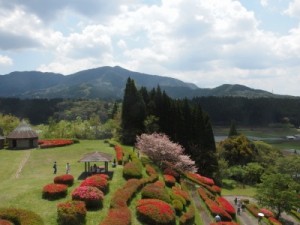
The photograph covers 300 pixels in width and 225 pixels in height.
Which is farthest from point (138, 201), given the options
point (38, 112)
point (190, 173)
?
point (38, 112)

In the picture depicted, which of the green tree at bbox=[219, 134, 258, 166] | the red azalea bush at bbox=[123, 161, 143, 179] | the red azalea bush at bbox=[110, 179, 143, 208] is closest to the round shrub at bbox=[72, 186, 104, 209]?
the red azalea bush at bbox=[110, 179, 143, 208]

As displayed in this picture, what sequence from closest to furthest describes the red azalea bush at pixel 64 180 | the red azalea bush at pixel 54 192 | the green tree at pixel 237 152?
the red azalea bush at pixel 54 192
the red azalea bush at pixel 64 180
the green tree at pixel 237 152


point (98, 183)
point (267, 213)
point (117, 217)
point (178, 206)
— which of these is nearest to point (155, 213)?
point (117, 217)

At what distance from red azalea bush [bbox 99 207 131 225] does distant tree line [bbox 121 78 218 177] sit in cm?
3855

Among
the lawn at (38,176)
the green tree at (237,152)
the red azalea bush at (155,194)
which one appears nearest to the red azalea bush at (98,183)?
the lawn at (38,176)

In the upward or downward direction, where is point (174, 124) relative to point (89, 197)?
upward

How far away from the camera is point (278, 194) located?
4666cm

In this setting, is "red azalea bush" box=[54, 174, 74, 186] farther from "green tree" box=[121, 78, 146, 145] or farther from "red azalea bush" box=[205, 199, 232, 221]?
"green tree" box=[121, 78, 146, 145]

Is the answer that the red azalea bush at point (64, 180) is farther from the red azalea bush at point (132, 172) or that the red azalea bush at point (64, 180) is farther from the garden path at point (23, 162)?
the garden path at point (23, 162)

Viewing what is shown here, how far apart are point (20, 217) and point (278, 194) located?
35.2 m

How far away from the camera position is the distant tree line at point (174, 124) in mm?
65625

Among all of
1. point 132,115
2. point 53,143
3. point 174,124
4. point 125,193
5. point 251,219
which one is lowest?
point 251,219

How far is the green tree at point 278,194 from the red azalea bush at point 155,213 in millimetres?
24425

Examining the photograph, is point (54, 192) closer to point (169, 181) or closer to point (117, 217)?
point (117, 217)
